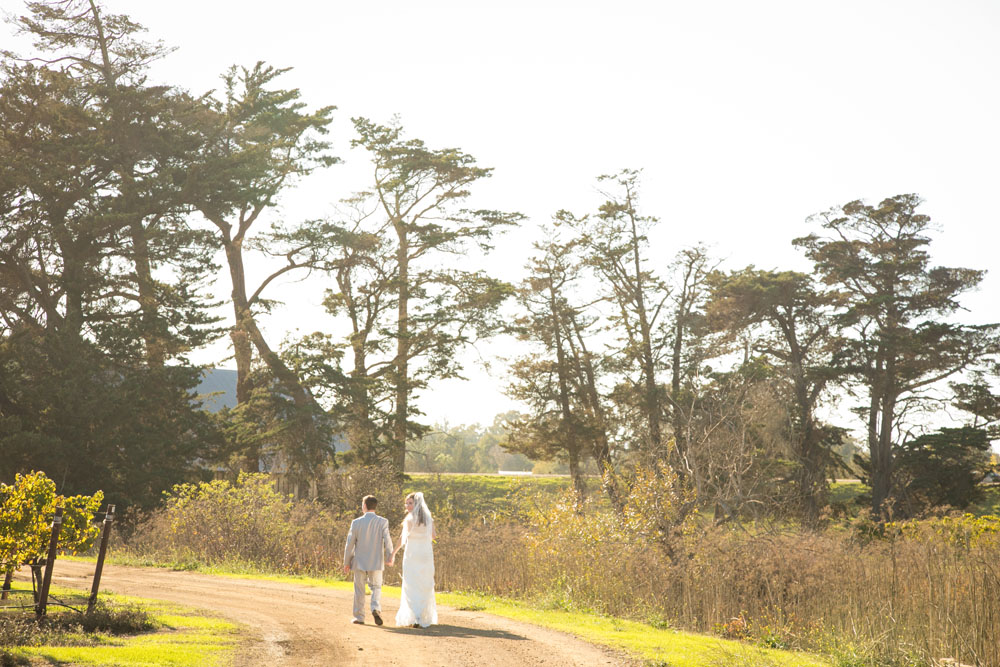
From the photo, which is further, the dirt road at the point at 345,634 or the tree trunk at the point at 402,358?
the tree trunk at the point at 402,358

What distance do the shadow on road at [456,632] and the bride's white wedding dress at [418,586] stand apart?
19 cm

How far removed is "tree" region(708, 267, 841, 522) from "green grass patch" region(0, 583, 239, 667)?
90.3 feet

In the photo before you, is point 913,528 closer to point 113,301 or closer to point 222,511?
point 222,511

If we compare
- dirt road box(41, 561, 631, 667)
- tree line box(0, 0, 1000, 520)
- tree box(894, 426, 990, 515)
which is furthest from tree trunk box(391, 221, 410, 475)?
tree box(894, 426, 990, 515)

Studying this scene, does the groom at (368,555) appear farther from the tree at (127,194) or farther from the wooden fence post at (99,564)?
the tree at (127,194)

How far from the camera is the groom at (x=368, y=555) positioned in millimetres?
11891

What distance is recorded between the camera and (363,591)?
12.0 m

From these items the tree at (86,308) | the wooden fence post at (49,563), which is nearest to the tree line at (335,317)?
the tree at (86,308)

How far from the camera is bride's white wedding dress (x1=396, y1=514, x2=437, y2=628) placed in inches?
460

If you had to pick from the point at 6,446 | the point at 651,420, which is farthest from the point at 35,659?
the point at 651,420

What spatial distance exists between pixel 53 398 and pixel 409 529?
A: 18732mm

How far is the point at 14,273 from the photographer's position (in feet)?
93.3

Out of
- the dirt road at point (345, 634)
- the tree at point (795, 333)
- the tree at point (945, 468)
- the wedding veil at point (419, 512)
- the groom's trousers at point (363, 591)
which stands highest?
the tree at point (795, 333)

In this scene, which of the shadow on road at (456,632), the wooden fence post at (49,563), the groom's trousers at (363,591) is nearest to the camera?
the wooden fence post at (49,563)
